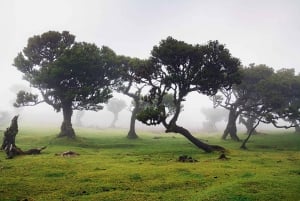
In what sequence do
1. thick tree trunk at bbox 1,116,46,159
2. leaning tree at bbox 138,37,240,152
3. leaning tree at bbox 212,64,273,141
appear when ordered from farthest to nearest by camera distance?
leaning tree at bbox 212,64,273,141 → leaning tree at bbox 138,37,240,152 → thick tree trunk at bbox 1,116,46,159

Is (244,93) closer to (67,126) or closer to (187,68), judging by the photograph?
(187,68)

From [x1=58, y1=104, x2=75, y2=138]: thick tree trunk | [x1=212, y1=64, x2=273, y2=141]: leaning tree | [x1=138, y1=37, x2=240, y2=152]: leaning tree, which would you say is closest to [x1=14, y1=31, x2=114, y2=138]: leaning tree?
[x1=58, y1=104, x2=75, y2=138]: thick tree trunk

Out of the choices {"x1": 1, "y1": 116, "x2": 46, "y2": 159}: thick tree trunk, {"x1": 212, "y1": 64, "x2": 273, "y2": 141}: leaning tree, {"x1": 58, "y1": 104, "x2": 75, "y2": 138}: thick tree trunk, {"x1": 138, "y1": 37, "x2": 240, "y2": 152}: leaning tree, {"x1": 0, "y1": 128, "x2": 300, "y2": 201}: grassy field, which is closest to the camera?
{"x1": 0, "y1": 128, "x2": 300, "y2": 201}: grassy field

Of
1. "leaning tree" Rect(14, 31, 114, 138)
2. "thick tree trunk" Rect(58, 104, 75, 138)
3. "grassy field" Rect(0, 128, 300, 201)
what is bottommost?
"grassy field" Rect(0, 128, 300, 201)

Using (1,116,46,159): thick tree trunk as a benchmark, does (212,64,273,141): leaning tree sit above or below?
above

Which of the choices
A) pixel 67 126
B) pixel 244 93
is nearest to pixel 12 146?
pixel 67 126

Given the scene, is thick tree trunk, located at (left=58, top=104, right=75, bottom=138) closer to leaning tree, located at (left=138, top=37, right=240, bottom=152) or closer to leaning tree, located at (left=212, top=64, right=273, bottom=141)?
leaning tree, located at (left=138, top=37, right=240, bottom=152)

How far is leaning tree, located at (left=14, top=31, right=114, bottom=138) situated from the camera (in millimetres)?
58438

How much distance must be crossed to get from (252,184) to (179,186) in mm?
4873

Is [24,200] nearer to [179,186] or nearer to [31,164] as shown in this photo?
[179,186]

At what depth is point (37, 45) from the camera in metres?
62.9

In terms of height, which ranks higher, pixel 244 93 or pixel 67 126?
pixel 244 93

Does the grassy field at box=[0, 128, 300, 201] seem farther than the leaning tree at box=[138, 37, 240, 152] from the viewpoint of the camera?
No

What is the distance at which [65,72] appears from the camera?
58.1 metres
